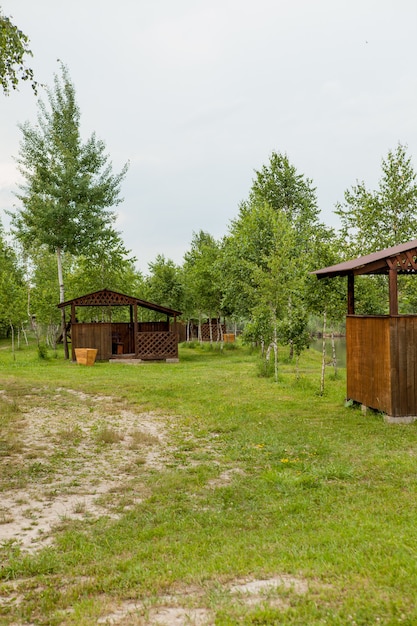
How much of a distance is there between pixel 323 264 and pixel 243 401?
4.36 meters

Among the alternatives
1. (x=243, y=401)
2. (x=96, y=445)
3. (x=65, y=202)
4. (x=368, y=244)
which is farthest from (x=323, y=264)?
(x=65, y=202)

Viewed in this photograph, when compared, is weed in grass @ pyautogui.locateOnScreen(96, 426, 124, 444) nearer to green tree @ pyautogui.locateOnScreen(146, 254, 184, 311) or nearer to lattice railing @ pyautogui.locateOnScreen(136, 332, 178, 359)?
lattice railing @ pyautogui.locateOnScreen(136, 332, 178, 359)

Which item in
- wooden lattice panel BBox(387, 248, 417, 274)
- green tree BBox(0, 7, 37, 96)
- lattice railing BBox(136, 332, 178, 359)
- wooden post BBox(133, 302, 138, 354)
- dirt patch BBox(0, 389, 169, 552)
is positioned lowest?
dirt patch BBox(0, 389, 169, 552)

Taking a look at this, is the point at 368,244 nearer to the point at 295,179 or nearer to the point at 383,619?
the point at 295,179

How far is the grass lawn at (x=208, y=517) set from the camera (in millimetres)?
3539

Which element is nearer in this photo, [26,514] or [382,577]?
[382,577]

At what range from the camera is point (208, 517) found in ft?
17.6

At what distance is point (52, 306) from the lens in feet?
101

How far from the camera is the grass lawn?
3.54 meters

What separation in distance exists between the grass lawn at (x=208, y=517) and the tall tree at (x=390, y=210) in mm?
17437

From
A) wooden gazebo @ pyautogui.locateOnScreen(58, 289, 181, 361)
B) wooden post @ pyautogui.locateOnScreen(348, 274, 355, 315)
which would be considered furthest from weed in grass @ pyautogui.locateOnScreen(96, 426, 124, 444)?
wooden gazebo @ pyautogui.locateOnScreen(58, 289, 181, 361)

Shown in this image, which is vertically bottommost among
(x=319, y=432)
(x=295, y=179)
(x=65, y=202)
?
(x=319, y=432)

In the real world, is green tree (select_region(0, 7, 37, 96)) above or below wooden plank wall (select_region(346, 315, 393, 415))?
above

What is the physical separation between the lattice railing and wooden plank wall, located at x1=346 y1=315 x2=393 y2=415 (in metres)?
14.4
